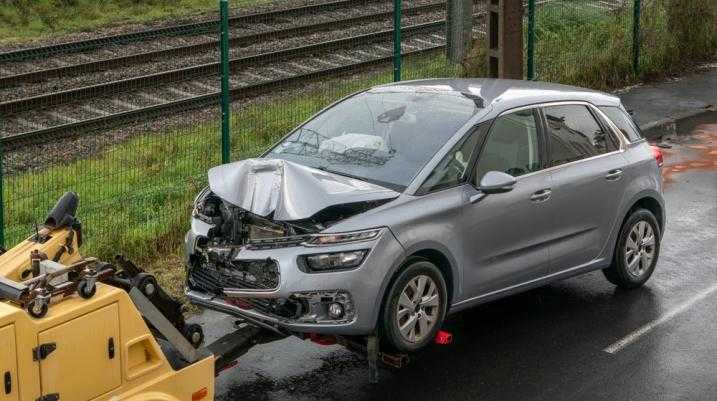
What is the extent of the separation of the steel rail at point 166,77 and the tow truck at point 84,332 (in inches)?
256

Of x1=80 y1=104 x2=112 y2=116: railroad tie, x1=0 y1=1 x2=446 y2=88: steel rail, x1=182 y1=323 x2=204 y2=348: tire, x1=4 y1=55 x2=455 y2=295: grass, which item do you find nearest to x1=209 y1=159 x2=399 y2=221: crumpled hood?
x1=182 y1=323 x2=204 y2=348: tire

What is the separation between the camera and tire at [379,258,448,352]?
→ 24.4ft

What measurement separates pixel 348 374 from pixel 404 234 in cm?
108

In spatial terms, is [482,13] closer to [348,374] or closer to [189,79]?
[189,79]

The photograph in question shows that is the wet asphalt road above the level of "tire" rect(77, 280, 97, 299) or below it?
below

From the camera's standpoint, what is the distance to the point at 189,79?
15.5 metres

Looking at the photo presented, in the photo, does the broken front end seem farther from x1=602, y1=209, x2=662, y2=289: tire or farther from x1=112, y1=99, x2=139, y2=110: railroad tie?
x1=112, y1=99, x2=139, y2=110: railroad tie

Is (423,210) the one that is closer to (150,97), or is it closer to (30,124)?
(30,124)

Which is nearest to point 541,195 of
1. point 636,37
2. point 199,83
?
point 199,83

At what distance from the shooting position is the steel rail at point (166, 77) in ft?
44.7

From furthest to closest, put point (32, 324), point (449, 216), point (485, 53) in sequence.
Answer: point (485, 53) < point (449, 216) < point (32, 324)

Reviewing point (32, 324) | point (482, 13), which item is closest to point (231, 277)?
point (32, 324)

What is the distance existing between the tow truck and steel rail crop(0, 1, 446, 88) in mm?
9453

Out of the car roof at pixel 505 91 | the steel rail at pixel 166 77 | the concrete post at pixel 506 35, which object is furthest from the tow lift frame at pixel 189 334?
the concrete post at pixel 506 35
